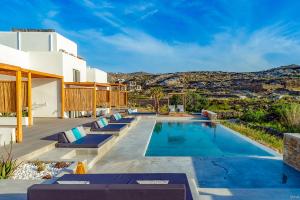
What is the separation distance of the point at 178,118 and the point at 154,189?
17162mm

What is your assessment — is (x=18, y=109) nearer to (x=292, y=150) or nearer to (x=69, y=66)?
(x=292, y=150)

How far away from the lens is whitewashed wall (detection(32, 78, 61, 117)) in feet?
54.6

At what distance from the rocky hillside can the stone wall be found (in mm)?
40918

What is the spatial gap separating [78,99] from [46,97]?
1781 millimetres

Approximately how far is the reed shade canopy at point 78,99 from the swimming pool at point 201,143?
172 inches

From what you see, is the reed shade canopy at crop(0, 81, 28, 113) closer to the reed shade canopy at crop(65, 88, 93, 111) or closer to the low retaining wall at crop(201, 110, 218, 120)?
the reed shade canopy at crop(65, 88, 93, 111)

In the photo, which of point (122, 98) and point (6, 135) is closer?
point (6, 135)

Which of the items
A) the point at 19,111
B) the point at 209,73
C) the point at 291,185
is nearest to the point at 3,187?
the point at 19,111

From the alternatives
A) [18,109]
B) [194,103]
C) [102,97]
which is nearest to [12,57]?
[102,97]

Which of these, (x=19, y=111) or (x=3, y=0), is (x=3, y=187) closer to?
(x=19, y=111)

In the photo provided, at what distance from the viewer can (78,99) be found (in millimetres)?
17016

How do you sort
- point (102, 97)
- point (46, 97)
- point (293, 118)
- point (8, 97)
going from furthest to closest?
point (102, 97)
point (46, 97)
point (293, 118)
point (8, 97)

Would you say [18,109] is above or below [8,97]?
below

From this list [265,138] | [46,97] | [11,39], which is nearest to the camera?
[265,138]
